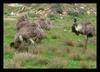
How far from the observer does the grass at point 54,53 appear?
8758mm

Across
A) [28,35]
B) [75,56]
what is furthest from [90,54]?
[28,35]

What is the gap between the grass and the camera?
8758 mm

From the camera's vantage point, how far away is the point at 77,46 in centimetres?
1036

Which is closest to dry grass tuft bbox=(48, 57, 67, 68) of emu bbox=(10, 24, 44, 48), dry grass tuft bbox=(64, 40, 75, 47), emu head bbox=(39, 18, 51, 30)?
emu bbox=(10, 24, 44, 48)

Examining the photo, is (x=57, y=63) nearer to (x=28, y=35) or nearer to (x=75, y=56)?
(x=75, y=56)

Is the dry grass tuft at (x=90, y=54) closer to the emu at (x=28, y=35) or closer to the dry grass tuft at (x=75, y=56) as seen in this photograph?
the dry grass tuft at (x=75, y=56)

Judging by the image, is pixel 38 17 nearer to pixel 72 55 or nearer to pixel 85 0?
pixel 72 55

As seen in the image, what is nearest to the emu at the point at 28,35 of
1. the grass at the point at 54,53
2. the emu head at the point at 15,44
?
the emu head at the point at 15,44

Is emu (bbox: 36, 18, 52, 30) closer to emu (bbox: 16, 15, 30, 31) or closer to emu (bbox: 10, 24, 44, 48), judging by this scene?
emu (bbox: 16, 15, 30, 31)

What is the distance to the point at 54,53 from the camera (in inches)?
378

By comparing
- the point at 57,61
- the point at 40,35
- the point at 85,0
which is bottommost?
the point at 57,61

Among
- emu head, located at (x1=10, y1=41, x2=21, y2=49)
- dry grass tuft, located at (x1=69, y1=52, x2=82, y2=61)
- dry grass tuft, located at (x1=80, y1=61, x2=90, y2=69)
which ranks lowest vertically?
→ dry grass tuft, located at (x1=80, y1=61, x2=90, y2=69)

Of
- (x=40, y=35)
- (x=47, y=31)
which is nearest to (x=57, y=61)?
(x=40, y=35)

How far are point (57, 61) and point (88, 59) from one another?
881mm
